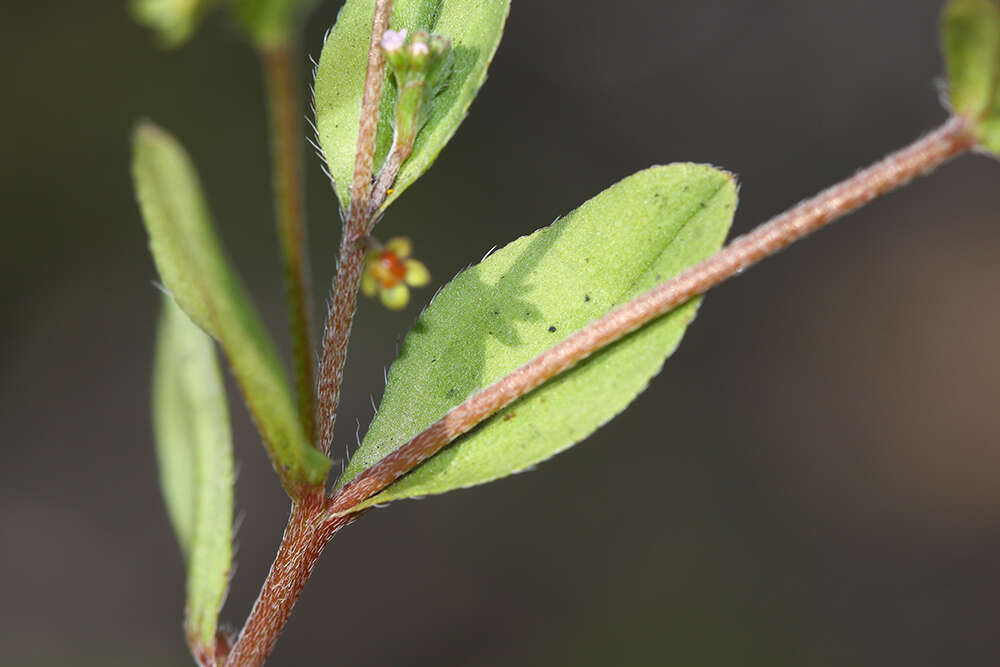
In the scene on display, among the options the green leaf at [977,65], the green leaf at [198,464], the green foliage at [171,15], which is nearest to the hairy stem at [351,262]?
the green leaf at [198,464]

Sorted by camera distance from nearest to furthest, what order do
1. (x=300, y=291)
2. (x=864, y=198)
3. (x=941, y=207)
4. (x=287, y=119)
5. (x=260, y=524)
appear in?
(x=287, y=119), (x=300, y=291), (x=864, y=198), (x=260, y=524), (x=941, y=207)

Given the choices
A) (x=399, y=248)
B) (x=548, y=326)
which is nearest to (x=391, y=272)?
(x=399, y=248)

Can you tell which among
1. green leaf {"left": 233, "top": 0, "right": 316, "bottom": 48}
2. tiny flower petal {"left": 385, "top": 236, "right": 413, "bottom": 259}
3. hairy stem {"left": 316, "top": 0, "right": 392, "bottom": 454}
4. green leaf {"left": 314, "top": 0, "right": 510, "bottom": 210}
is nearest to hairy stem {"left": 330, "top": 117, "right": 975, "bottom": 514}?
hairy stem {"left": 316, "top": 0, "right": 392, "bottom": 454}

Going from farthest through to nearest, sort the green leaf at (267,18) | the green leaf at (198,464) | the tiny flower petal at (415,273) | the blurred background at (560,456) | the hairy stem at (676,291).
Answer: the blurred background at (560,456) < the green leaf at (198,464) < the tiny flower petal at (415,273) < the hairy stem at (676,291) < the green leaf at (267,18)

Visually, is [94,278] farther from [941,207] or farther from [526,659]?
[941,207]

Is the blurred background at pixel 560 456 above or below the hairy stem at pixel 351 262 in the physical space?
below

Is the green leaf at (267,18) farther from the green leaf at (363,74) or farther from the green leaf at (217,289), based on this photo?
the green leaf at (363,74)

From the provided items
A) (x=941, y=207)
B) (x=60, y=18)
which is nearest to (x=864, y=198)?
(x=60, y=18)

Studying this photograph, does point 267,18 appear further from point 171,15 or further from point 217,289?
point 217,289

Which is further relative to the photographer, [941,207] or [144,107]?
[941,207]
